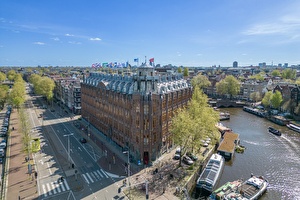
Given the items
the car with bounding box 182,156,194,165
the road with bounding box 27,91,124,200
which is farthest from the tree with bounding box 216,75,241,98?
the road with bounding box 27,91,124,200

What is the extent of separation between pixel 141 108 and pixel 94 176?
20769mm

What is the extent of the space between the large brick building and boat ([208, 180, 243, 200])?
1917 centimetres

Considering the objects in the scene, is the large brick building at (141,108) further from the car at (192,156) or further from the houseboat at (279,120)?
the houseboat at (279,120)

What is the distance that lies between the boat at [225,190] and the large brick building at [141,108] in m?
19.2

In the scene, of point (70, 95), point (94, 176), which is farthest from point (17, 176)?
point (70, 95)

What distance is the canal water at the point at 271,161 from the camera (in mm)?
52588

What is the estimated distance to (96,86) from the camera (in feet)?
272

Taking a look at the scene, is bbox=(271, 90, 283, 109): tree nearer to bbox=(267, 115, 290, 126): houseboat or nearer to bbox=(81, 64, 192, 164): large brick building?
bbox=(267, 115, 290, 126): houseboat

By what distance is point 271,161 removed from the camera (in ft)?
216

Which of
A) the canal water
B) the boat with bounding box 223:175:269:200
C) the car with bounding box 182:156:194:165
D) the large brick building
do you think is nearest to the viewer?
the boat with bounding box 223:175:269:200

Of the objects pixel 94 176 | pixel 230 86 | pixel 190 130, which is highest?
pixel 230 86

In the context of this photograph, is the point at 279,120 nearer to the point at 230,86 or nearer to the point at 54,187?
the point at 230,86

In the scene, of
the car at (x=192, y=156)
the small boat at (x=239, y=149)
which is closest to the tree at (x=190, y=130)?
the car at (x=192, y=156)

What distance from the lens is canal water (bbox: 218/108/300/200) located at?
52.6m
